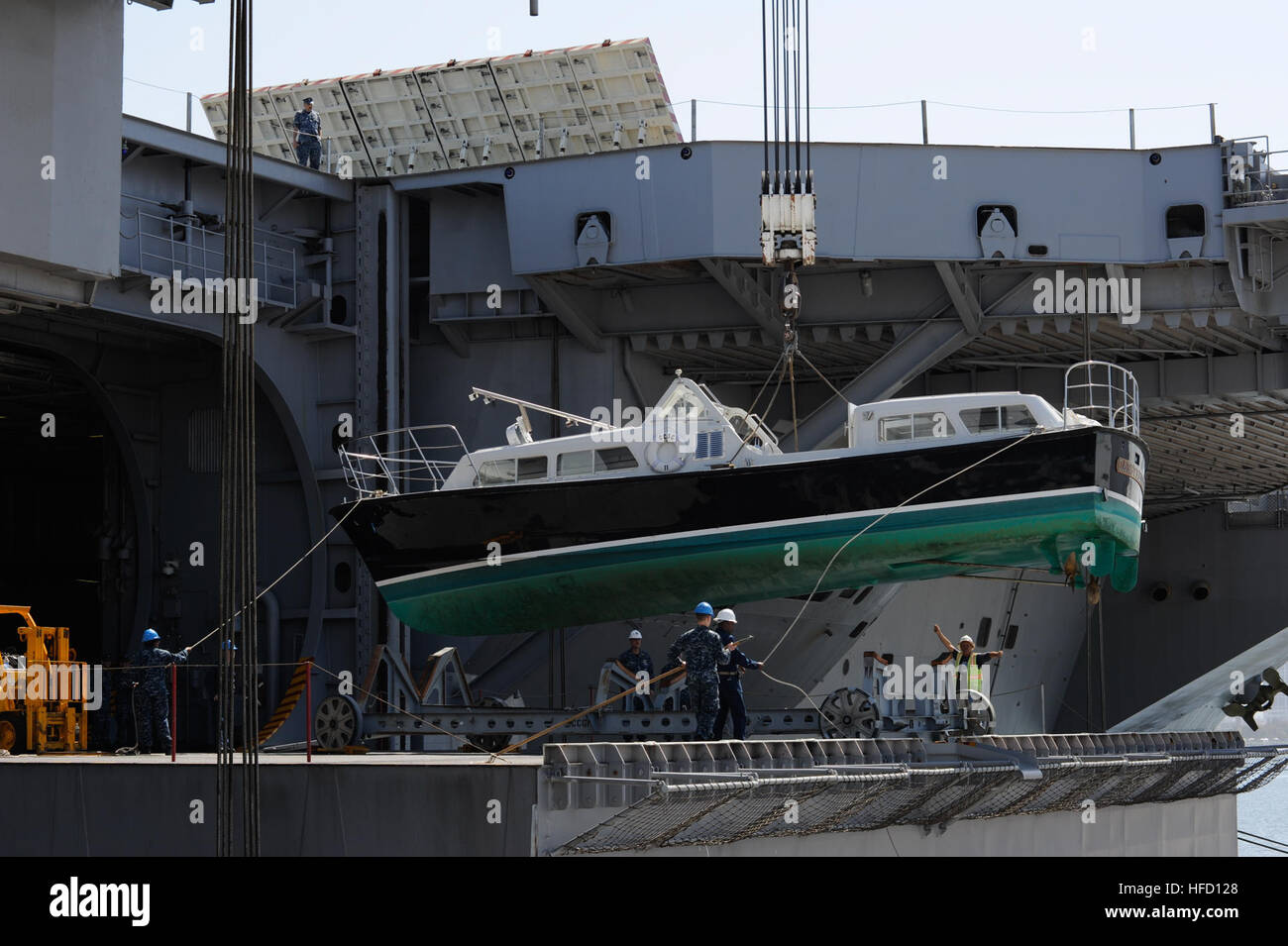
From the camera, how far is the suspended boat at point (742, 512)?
Result: 21047 mm

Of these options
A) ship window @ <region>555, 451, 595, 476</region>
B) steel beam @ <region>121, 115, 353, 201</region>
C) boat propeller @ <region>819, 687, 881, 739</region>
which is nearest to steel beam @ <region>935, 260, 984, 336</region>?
ship window @ <region>555, 451, 595, 476</region>

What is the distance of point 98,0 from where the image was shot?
20516mm

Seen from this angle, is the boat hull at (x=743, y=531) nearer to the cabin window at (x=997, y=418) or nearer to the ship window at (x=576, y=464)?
the ship window at (x=576, y=464)

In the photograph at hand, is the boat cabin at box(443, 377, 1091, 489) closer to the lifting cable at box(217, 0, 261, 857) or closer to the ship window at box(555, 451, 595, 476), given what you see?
the ship window at box(555, 451, 595, 476)

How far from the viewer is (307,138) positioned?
31.2 metres

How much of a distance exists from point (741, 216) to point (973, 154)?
3.87 meters

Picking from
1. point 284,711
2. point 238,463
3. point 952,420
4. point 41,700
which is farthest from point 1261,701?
point 41,700

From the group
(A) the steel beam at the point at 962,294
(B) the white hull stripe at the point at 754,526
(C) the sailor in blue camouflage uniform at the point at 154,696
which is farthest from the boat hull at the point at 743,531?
(A) the steel beam at the point at 962,294

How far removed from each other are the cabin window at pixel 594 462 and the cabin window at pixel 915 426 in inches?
132

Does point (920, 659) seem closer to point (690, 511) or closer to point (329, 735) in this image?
point (690, 511)

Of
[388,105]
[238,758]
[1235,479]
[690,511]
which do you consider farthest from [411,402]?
[1235,479]

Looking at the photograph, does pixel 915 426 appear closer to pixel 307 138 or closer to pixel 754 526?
pixel 754 526

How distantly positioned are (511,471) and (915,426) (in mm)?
5712

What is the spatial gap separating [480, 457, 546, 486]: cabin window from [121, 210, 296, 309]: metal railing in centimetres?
669
